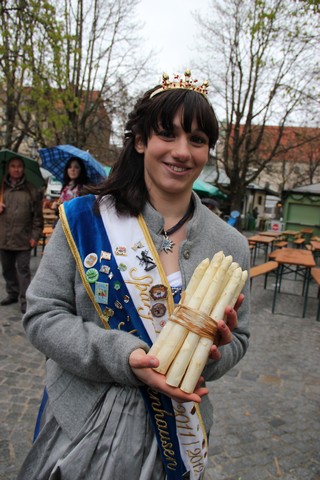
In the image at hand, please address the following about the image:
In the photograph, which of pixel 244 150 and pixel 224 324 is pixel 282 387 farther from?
pixel 244 150

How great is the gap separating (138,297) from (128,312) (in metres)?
0.06

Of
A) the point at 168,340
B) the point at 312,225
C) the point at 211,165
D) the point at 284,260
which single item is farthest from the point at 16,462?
the point at 211,165

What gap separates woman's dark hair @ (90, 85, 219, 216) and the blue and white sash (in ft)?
0.46

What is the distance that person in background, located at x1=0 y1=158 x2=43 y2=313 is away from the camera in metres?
5.82

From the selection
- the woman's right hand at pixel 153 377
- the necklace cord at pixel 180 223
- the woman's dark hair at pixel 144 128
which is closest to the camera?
the woman's right hand at pixel 153 377

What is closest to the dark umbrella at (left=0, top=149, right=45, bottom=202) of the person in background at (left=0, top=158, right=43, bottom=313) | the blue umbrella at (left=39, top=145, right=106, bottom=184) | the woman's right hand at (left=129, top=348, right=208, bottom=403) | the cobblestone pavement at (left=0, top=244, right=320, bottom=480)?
the person in background at (left=0, top=158, right=43, bottom=313)

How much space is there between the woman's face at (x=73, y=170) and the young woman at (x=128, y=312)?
14.8 ft

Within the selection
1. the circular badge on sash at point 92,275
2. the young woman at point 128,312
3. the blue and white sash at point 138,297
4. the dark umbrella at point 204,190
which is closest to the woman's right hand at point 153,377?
the young woman at point 128,312

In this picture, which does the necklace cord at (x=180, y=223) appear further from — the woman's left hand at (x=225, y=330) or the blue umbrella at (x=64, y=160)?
the blue umbrella at (x=64, y=160)

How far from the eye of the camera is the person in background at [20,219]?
5818 mm

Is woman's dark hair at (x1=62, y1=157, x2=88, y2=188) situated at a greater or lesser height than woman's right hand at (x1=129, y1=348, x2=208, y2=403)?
greater

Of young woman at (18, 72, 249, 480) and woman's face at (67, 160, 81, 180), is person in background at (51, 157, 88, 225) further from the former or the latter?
young woman at (18, 72, 249, 480)

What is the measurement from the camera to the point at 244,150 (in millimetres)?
22391

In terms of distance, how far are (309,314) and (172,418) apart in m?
6.88
